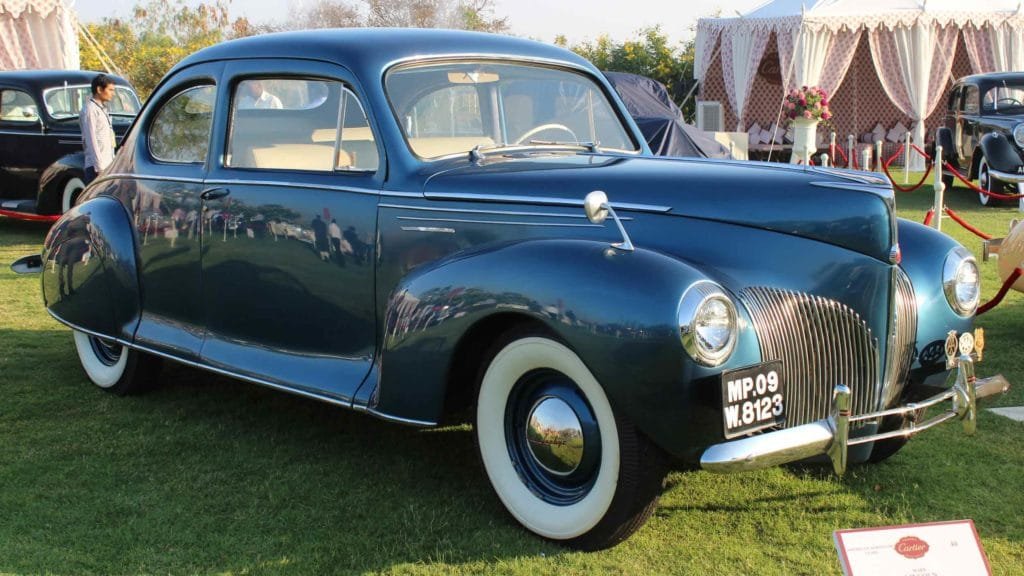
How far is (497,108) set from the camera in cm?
413

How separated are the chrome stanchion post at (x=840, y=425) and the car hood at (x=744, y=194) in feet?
1.87

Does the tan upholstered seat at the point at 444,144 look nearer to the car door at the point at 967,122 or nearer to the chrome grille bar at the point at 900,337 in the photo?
the chrome grille bar at the point at 900,337

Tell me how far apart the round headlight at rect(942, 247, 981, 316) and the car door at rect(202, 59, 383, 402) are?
6.78ft

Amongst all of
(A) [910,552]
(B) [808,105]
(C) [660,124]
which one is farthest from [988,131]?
(A) [910,552]

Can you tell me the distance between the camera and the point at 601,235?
10.7ft

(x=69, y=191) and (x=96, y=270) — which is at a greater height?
(x=96, y=270)

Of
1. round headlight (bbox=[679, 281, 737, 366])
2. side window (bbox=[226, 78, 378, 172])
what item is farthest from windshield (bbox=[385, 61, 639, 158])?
round headlight (bbox=[679, 281, 737, 366])

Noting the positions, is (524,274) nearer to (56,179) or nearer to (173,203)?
(173,203)

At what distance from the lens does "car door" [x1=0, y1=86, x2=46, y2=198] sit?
35.5 ft

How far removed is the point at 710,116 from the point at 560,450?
729 inches

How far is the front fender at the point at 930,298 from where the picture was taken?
3449 millimetres

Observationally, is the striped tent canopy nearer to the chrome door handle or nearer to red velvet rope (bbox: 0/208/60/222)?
red velvet rope (bbox: 0/208/60/222)

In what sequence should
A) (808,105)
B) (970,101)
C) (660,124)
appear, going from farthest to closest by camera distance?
(808,105) → (970,101) → (660,124)

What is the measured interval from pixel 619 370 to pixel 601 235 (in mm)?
561
